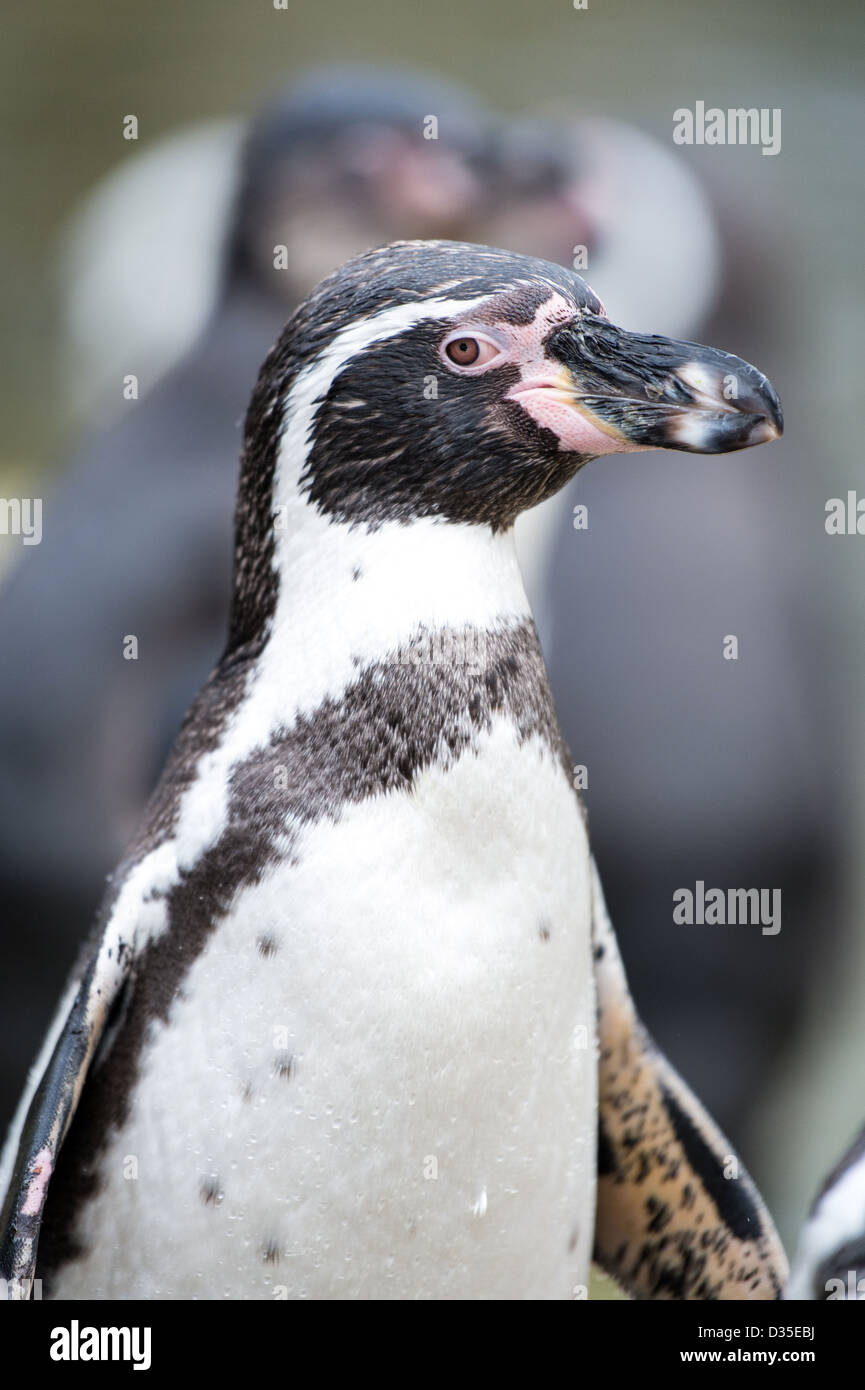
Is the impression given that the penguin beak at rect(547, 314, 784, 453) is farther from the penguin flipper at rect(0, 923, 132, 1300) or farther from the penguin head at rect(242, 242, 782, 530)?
the penguin flipper at rect(0, 923, 132, 1300)

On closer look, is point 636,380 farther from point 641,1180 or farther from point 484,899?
point 641,1180

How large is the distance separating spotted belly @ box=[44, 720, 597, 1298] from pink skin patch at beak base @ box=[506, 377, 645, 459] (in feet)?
0.71

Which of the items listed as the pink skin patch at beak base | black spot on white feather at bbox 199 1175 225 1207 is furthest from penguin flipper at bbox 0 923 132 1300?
the pink skin patch at beak base

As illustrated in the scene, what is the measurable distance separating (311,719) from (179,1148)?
338 millimetres

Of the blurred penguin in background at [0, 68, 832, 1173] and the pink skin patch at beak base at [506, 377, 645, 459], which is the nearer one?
the pink skin patch at beak base at [506, 377, 645, 459]

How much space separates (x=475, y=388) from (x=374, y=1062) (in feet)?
1.61

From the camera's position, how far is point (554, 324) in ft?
Answer: 3.82

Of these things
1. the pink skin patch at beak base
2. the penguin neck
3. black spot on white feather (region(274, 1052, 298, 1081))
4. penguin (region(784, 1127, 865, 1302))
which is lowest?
penguin (region(784, 1127, 865, 1302))

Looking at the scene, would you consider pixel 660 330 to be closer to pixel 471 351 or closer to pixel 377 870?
pixel 471 351

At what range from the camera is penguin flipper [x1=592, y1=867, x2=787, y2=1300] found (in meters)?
1.41

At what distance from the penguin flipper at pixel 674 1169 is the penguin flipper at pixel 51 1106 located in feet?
1.40

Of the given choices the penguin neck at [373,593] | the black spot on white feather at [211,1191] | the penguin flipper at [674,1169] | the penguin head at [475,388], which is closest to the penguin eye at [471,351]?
the penguin head at [475,388]

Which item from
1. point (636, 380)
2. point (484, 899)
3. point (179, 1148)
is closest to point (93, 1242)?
point (179, 1148)

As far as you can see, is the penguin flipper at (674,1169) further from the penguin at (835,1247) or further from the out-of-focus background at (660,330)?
the out-of-focus background at (660,330)
